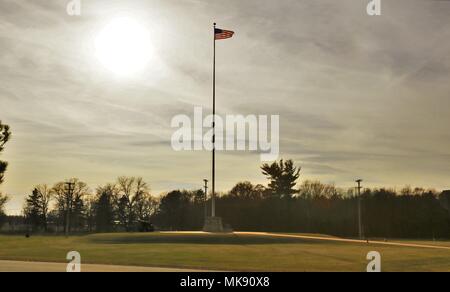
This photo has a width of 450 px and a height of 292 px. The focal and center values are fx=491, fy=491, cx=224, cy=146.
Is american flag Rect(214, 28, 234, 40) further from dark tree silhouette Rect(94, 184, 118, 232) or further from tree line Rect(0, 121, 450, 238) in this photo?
dark tree silhouette Rect(94, 184, 118, 232)

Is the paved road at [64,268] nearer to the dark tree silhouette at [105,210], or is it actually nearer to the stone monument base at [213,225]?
the stone monument base at [213,225]

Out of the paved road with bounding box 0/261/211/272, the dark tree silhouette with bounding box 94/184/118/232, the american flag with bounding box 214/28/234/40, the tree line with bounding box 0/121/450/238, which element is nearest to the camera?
the paved road with bounding box 0/261/211/272

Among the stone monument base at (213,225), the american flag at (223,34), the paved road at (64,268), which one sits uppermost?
the american flag at (223,34)

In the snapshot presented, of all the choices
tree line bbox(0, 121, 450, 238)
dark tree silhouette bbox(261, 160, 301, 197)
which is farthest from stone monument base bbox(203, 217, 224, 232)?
dark tree silhouette bbox(261, 160, 301, 197)

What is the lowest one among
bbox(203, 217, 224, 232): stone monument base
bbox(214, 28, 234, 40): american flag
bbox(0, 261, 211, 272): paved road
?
bbox(0, 261, 211, 272): paved road

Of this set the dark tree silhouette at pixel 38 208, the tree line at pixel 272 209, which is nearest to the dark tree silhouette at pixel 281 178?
the tree line at pixel 272 209

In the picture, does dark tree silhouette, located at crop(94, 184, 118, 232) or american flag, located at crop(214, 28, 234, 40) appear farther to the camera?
dark tree silhouette, located at crop(94, 184, 118, 232)

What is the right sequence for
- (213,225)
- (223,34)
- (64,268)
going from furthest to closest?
(213,225), (223,34), (64,268)

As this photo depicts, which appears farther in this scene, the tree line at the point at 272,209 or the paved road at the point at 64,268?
the tree line at the point at 272,209

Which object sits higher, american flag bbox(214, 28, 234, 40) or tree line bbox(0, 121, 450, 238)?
american flag bbox(214, 28, 234, 40)

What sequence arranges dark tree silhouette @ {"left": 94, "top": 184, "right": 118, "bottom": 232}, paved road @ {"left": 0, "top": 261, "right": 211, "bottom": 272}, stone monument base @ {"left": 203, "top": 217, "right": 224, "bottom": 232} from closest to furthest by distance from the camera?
paved road @ {"left": 0, "top": 261, "right": 211, "bottom": 272} → stone monument base @ {"left": 203, "top": 217, "right": 224, "bottom": 232} → dark tree silhouette @ {"left": 94, "top": 184, "right": 118, "bottom": 232}

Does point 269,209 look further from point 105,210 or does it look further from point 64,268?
point 64,268

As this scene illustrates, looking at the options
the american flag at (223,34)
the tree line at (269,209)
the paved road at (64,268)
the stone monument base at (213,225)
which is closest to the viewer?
the paved road at (64,268)

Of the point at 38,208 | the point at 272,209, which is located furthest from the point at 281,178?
the point at 38,208
